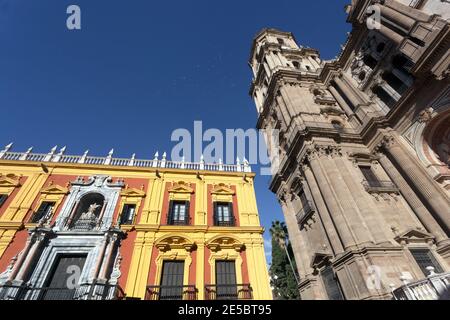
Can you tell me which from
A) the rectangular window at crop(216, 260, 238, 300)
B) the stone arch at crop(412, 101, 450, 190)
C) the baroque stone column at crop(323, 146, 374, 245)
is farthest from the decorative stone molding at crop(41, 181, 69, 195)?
the stone arch at crop(412, 101, 450, 190)

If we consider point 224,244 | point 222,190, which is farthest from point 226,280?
point 222,190

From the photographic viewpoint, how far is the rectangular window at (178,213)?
1552cm

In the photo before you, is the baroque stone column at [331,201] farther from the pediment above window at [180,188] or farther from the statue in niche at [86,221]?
the statue in niche at [86,221]

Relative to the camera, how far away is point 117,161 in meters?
18.8

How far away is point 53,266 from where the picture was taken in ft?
41.1

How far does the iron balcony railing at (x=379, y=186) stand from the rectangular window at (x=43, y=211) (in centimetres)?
1979

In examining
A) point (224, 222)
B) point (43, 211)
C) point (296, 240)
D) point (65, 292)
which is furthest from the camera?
point (296, 240)

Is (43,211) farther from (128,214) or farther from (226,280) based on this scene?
(226,280)

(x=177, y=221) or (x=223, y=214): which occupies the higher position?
(x=223, y=214)

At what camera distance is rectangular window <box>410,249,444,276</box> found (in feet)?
34.2

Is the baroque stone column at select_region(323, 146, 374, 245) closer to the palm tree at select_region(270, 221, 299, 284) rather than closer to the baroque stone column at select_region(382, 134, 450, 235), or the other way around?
the baroque stone column at select_region(382, 134, 450, 235)

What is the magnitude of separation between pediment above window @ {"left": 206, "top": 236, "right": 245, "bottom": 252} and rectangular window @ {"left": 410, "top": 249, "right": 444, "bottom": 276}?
8.83m

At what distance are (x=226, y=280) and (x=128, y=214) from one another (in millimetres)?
7752
